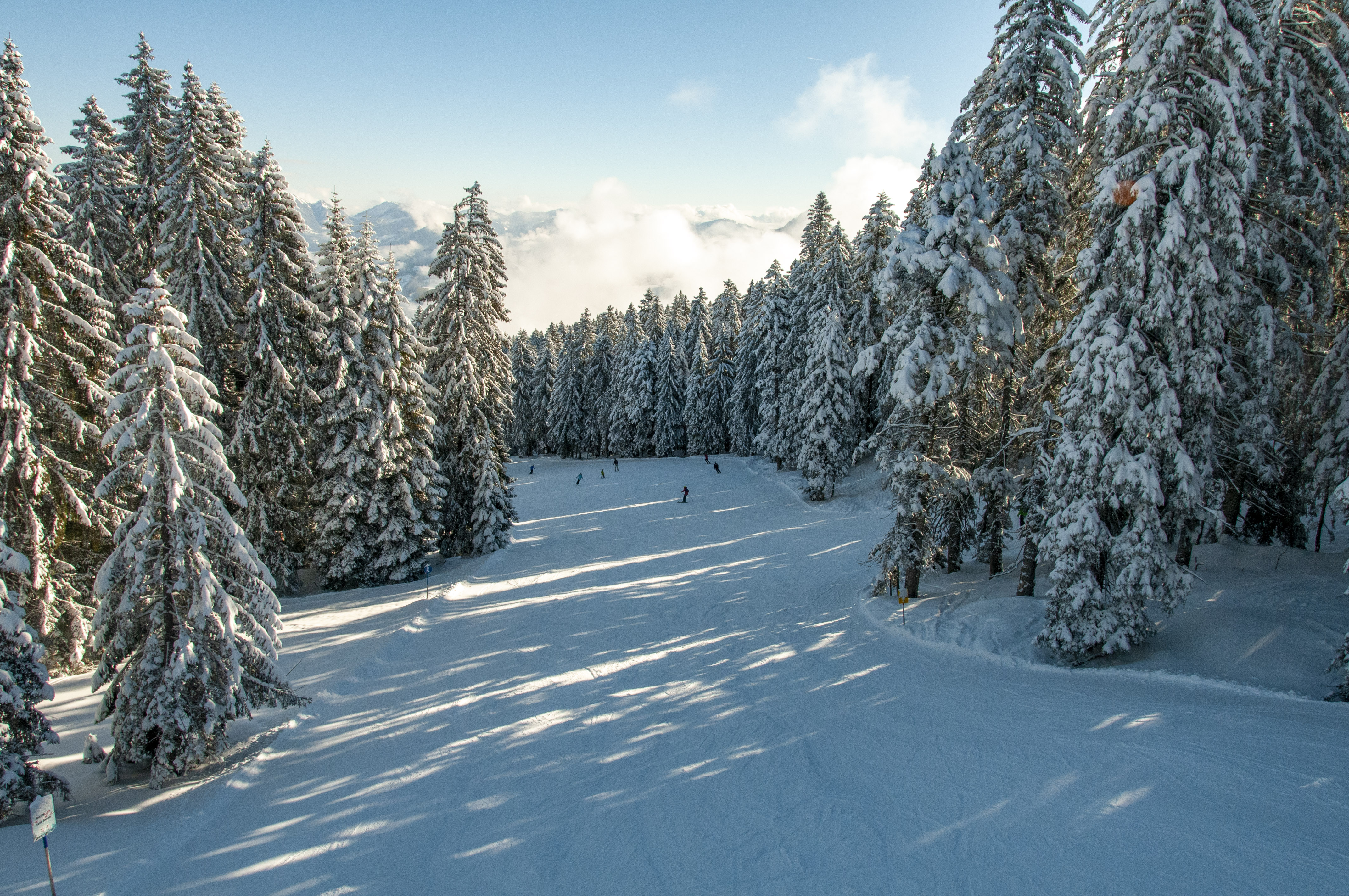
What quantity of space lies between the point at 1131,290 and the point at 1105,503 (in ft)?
14.5

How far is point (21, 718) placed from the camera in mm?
9594

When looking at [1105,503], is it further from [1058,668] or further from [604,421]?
[604,421]

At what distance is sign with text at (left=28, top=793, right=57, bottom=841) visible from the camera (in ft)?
24.6

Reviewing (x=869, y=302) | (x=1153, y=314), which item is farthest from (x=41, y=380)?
(x=869, y=302)

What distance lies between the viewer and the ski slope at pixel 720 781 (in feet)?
27.2

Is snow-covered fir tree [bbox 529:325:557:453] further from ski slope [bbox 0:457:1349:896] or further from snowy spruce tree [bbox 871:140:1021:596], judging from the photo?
snowy spruce tree [bbox 871:140:1021:596]

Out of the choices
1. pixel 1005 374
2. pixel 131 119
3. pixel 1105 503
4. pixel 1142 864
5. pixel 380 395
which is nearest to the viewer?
pixel 1142 864

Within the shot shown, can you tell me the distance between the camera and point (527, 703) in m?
13.7

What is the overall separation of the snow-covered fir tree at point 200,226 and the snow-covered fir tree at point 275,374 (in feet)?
2.44

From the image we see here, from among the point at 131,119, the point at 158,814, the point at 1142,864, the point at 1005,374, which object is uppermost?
the point at 131,119

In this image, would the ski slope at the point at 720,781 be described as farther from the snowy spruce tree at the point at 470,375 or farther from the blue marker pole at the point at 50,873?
the snowy spruce tree at the point at 470,375

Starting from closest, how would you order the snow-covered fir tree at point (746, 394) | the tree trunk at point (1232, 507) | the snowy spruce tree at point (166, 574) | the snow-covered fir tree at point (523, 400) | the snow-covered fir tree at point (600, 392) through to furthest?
the snowy spruce tree at point (166, 574)
the tree trunk at point (1232, 507)
the snow-covered fir tree at point (746, 394)
the snow-covered fir tree at point (600, 392)
the snow-covered fir tree at point (523, 400)

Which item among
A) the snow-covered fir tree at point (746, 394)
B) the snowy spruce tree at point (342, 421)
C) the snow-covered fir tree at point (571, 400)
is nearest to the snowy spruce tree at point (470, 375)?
the snowy spruce tree at point (342, 421)

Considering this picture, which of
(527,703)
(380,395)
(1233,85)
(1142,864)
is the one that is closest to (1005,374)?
(1233,85)
